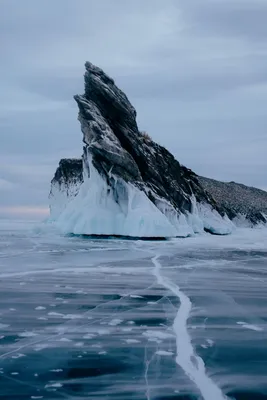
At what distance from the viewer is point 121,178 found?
34438mm

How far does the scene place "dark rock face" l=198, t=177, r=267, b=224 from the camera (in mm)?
74812

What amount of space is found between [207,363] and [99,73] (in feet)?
121

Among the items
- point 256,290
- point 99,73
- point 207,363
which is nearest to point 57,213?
point 99,73

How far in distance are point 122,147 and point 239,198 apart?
4860cm

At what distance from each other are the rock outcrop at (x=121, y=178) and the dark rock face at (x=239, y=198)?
27.0 meters

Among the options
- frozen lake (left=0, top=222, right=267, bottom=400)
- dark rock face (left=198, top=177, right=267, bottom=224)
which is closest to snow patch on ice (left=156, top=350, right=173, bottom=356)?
frozen lake (left=0, top=222, right=267, bottom=400)

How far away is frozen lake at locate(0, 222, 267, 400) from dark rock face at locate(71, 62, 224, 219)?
23.4m

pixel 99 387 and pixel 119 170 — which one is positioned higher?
pixel 119 170

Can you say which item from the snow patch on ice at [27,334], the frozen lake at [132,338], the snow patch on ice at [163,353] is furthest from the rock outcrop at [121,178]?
the snow patch on ice at [163,353]

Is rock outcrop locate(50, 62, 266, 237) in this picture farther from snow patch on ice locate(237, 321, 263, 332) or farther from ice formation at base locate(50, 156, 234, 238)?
snow patch on ice locate(237, 321, 263, 332)

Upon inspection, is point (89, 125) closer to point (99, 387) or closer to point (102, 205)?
point (102, 205)

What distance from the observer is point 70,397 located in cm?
438

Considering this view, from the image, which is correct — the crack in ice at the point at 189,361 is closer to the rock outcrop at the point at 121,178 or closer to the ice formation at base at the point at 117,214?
the ice formation at base at the point at 117,214

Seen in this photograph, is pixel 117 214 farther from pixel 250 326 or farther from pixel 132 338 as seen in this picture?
pixel 132 338
